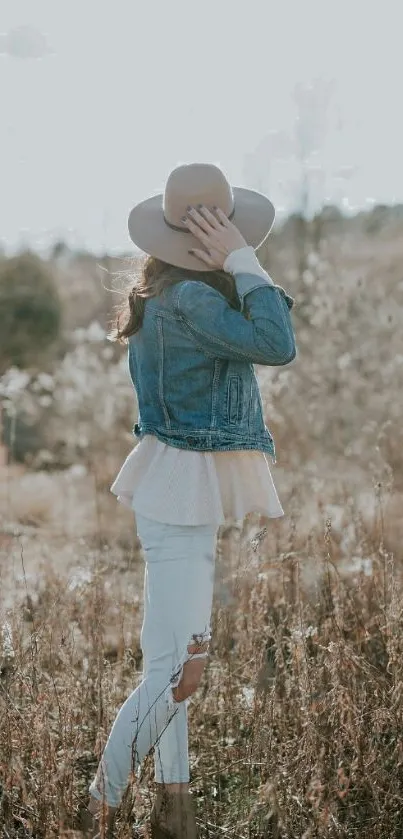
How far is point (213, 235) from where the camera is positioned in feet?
8.52

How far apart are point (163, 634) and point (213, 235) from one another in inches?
39.3

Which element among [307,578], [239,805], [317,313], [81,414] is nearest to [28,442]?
[81,414]

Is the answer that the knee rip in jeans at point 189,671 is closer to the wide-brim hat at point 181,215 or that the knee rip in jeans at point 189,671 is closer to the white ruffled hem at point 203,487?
the white ruffled hem at point 203,487

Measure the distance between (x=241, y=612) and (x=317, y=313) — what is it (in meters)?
4.90

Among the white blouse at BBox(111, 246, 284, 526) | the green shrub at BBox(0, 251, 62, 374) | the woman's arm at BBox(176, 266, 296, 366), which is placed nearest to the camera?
the woman's arm at BBox(176, 266, 296, 366)

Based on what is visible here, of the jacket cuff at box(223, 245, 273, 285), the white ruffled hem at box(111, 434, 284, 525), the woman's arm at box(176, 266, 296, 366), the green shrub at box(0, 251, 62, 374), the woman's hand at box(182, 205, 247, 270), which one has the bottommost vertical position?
the green shrub at box(0, 251, 62, 374)

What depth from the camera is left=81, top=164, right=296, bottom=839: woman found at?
251 centimetres

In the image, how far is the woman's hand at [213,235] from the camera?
2.58 meters

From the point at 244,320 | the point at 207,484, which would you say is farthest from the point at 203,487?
the point at 244,320

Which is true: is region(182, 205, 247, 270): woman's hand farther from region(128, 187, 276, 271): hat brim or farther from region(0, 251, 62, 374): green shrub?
region(0, 251, 62, 374): green shrub

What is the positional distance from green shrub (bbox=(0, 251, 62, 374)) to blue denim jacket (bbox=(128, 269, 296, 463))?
1674 cm

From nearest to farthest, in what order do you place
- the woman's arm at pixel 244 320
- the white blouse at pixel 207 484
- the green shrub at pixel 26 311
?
1. the woman's arm at pixel 244 320
2. the white blouse at pixel 207 484
3. the green shrub at pixel 26 311

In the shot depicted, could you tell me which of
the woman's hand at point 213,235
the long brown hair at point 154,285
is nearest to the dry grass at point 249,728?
the long brown hair at point 154,285

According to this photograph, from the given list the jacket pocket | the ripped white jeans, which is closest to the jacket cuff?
the jacket pocket
